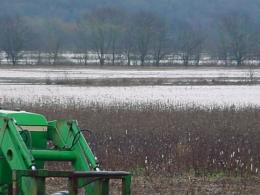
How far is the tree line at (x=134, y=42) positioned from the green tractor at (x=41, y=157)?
280 ft

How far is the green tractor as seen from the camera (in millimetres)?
5781

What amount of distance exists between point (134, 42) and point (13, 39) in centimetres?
1775

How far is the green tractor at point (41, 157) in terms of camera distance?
5.78 metres

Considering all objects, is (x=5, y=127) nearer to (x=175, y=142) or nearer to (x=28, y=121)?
(x=28, y=121)

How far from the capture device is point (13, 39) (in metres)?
105

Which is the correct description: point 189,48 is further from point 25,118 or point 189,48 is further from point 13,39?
point 25,118

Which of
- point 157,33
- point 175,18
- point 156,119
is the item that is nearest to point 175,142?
point 156,119

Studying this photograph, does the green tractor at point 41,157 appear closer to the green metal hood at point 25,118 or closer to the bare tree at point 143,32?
the green metal hood at point 25,118

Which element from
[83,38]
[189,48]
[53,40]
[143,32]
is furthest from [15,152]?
[53,40]

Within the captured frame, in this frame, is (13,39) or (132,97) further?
(13,39)

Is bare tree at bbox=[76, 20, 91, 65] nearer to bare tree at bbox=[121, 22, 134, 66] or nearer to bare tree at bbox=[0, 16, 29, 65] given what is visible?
bare tree at bbox=[121, 22, 134, 66]

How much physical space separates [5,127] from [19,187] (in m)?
0.61

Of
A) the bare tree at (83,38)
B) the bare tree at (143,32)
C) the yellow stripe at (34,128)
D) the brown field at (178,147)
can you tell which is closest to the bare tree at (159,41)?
the bare tree at (143,32)

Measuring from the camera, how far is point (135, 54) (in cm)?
10738
